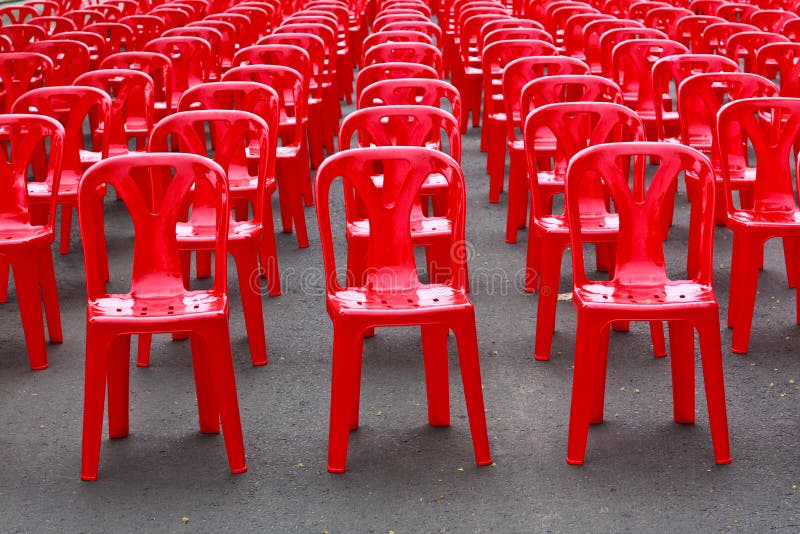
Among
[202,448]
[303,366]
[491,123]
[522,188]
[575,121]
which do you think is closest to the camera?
[202,448]

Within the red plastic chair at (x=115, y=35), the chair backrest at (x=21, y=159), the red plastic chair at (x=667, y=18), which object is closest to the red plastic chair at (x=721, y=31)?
the red plastic chair at (x=667, y=18)

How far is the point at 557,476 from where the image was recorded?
386cm

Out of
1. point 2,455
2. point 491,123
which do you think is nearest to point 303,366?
point 2,455

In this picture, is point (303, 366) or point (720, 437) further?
point (303, 366)

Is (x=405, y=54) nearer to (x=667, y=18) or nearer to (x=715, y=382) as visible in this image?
(x=667, y=18)

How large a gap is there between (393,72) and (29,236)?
9.82ft

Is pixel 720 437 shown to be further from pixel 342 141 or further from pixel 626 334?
pixel 342 141

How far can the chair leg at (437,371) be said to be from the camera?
421 centimetres

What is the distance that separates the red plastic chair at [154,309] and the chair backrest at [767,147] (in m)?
2.36

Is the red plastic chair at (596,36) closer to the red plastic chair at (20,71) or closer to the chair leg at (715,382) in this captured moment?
the red plastic chair at (20,71)

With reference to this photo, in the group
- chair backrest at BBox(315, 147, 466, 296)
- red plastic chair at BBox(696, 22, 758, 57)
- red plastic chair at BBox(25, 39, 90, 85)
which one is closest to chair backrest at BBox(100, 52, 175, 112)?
red plastic chair at BBox(25, 39, 90, 85)

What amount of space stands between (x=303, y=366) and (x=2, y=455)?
1.36m

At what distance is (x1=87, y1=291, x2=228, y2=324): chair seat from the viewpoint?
12.4 feet

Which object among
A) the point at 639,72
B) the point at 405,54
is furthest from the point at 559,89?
the point at 405,54
